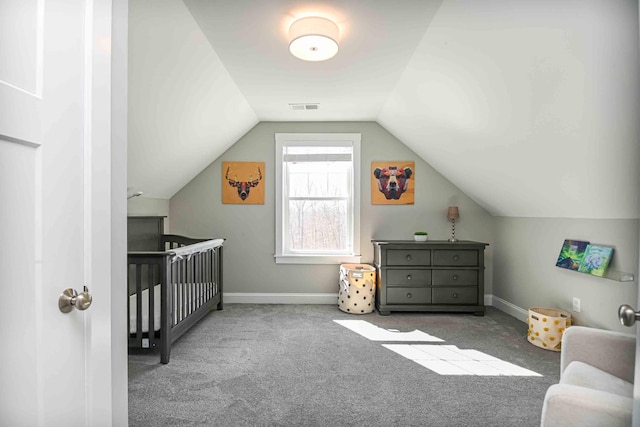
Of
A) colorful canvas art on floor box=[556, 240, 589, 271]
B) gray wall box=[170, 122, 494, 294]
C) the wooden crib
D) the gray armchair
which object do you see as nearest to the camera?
the gray armchair

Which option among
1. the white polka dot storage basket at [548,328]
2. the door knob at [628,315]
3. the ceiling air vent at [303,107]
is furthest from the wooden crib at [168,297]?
the white polka dot storage basket at [548,328]

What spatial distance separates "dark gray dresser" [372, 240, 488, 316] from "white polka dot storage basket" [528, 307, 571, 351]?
0.77m

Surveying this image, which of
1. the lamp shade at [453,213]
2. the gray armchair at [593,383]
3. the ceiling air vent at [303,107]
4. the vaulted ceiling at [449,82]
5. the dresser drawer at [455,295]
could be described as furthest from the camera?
the lamp shade at [453,213]

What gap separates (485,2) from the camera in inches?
63.9

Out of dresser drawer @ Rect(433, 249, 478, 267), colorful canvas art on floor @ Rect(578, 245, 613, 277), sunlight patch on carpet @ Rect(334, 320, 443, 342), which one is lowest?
sunlight patch on carpet @ Rect(334, 320, 443, 342)

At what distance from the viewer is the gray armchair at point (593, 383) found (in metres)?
0.97

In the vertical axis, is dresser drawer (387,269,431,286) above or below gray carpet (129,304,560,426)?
above

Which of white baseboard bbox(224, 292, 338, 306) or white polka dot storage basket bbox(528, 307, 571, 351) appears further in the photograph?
white baseboard bbox(224, 292, 338, 306)

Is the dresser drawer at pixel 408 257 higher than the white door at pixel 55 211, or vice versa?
the white door at pixel 55 211

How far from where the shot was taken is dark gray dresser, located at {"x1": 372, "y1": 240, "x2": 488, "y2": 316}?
346 centimetres

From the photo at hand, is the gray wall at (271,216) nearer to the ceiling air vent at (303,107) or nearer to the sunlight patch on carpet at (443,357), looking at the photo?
the ceiling air vent at (303,107)

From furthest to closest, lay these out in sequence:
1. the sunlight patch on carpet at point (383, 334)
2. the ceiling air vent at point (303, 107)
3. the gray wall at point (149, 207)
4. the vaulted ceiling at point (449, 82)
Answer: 1. the ceiling air vent at point (303, 107)
2. the gray wall at point (149, 207)
3. the sunlight patch on carpet at point (383, 334)
4. the vaulted ceiling at point (449, 82)

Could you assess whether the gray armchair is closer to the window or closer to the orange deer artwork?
the window

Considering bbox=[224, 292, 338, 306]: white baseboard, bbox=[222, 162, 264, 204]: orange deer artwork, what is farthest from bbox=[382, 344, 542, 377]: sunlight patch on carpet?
bbox=[222, 162, 264, 204]: orange deer artwork
